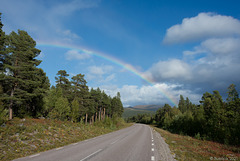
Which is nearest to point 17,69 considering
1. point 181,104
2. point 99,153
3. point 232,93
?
point 99,153

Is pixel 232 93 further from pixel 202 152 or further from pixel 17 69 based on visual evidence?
pixel 17 69

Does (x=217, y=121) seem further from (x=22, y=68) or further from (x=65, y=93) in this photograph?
(x=65, y=93)

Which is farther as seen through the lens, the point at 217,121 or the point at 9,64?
the point at 217,121

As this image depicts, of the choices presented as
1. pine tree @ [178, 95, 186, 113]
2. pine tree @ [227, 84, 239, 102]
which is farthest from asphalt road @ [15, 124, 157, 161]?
pine tree @ [178, 95, 186, 113]

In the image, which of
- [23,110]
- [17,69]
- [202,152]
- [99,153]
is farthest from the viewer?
[23,110]

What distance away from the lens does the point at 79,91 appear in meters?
40.4

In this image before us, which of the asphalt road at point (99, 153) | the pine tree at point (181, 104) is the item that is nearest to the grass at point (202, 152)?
the asphalt road at point (99, 153)

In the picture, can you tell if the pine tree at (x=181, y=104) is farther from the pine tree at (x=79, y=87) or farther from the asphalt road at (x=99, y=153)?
the asphalt road at (x=99, y=153)

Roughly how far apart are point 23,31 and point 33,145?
58.7 feet

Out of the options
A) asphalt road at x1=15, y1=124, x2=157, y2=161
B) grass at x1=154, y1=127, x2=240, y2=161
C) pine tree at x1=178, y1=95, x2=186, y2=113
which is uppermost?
pine tree at x1=178, y1=95, x2=186, y2=113


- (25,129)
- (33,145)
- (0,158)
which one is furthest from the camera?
(25,129)

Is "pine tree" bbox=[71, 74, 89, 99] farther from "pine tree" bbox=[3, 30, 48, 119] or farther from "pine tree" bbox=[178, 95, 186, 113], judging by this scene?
"pine tree" bbox=[178, 95, 186, 113]

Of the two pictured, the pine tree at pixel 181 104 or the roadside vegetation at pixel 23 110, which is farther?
the pine tree at pixel 181 104

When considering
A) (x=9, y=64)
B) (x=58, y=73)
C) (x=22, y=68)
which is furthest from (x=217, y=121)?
(x=58, y=73)
